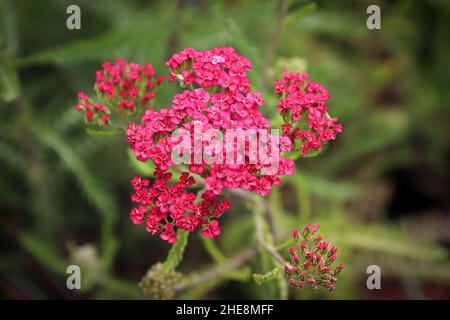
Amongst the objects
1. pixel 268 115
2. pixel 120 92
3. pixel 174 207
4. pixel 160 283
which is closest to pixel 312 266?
pixel 174 207

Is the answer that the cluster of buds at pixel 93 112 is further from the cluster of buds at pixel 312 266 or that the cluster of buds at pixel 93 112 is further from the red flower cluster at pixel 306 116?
the cluster of buds at pixel 312 266

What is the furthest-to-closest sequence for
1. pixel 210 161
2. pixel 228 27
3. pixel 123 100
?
pixel 228 27, pixel 123 100, pixel 210 161

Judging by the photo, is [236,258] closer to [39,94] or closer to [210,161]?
[210,161]

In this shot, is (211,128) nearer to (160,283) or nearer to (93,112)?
(93,112)

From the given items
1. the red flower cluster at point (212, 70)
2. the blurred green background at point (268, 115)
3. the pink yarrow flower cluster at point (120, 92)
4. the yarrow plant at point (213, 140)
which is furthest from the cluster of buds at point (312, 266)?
the pink yarrow flower cluster at point (120, 92)

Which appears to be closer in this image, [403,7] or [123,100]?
[123,100]
